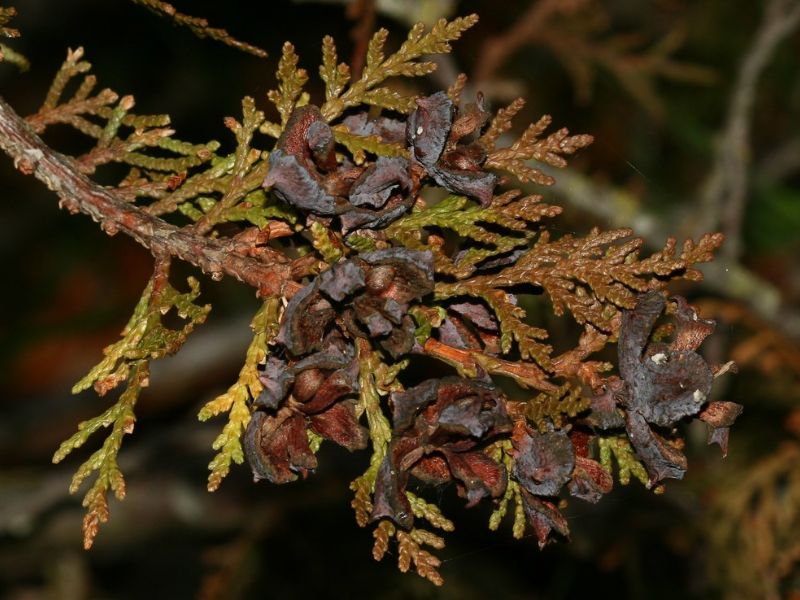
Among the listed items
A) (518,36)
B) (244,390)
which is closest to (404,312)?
(244,390)

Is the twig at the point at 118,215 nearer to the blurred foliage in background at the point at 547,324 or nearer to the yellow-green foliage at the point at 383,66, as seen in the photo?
the yellow-green foliage at the point at 383,66

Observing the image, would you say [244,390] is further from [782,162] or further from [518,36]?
[782,162]

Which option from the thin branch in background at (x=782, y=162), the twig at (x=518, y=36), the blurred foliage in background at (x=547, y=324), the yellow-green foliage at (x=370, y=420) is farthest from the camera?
the thin branch in background at (x=782, y=162)

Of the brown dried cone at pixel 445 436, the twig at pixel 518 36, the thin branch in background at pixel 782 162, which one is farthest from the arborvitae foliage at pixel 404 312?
the thin branch in background at pixel 782 162

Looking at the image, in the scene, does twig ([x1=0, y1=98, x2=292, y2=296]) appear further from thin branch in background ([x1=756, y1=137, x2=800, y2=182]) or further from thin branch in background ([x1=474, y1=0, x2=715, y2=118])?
thin branch in background ([x1=756, y1=137, x2=800, y2=182])

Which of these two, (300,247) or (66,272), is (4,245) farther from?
(300,247)

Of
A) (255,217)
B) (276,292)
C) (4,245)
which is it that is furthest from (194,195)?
A: (4,245)
